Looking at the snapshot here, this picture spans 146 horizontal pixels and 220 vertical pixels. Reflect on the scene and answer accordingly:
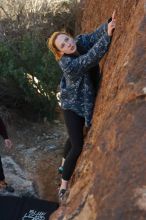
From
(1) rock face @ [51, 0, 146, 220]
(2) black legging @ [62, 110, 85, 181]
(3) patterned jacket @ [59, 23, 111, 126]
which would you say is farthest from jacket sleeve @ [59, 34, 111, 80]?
(2) black legging @ [62, 110, 85, 181]

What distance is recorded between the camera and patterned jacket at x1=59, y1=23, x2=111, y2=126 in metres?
3.52

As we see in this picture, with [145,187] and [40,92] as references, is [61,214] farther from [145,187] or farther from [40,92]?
[40,92]

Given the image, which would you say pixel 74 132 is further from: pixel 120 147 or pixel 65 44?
pixel 120 147

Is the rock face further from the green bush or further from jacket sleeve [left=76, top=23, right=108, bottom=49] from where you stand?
the green bush

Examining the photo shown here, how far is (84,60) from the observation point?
3.50 metres

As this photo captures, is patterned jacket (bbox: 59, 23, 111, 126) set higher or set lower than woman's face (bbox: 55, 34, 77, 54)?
lower

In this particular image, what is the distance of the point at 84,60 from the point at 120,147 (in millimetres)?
974

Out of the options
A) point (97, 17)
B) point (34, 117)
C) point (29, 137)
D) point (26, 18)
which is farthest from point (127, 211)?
point (26, 18)

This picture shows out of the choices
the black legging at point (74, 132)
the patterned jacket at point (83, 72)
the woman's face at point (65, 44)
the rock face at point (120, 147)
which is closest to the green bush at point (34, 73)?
the black legging at point (74, 132)

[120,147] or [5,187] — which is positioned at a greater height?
[120,147]

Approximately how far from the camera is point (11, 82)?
7336 mm

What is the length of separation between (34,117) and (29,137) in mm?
560

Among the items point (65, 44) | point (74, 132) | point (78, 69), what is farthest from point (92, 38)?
point (74, 132)

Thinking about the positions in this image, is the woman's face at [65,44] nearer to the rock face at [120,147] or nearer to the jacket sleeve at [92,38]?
the jacket sleeve at [92,38]
